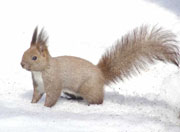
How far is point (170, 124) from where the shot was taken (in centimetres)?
485

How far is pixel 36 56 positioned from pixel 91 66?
819 millimetres

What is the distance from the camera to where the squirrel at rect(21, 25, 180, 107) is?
540 cm

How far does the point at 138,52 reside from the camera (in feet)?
18.7

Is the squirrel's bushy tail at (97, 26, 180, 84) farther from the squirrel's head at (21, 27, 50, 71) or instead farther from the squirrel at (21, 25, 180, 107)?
the squirrel's head at (21, 27, 50, 71)

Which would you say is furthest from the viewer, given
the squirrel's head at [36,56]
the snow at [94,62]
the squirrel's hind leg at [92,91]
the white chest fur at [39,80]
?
the squirrel's hind leg at [92,91]

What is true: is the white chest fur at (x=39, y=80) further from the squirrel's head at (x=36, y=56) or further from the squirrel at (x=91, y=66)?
the squirrel's head at (x=36, y=56)

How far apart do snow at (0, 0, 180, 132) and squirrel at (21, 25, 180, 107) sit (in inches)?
8.8

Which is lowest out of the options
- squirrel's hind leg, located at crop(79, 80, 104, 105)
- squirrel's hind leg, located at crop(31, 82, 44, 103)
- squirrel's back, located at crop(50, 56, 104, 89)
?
squirrel's hind leg, located at crop(31, 82, 44, 103)

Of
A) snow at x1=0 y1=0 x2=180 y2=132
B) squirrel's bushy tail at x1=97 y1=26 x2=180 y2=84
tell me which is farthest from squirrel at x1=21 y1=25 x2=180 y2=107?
snow at x1=0 y1=0 x2=180 y2=132

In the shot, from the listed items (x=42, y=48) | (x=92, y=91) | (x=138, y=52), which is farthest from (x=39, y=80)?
(x=138, y=52)

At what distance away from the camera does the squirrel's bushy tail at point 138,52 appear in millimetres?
5461

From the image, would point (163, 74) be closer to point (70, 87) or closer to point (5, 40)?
point (70, 87)

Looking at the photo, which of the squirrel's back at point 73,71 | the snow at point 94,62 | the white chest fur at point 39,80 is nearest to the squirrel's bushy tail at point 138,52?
the squirrel's back at point 73,71

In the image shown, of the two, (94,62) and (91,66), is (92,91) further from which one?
(94,62)
